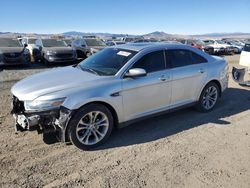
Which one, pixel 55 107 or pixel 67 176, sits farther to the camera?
pixel 55 107

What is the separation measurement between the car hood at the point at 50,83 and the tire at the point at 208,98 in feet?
8.55

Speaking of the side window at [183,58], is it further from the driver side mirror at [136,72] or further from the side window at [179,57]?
the driver side mirror at [136,72]

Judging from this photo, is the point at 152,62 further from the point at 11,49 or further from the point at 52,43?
the point at 52,43

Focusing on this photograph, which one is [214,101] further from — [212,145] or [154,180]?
[154,180]

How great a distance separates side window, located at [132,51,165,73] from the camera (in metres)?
4.77

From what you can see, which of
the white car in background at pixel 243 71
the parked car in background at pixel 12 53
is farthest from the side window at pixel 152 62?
the parked car in background at pixel 12 53

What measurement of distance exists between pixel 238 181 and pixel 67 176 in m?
2.26

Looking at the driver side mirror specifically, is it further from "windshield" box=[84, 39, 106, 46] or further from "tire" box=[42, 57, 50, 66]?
"windshield" box=[84, 39, 106, 46]

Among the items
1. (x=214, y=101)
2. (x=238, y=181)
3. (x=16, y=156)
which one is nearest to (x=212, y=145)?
(x=238, y=181)

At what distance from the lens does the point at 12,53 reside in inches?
525

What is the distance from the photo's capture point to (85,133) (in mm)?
4180

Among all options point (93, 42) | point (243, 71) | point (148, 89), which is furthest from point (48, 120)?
point (93, 42)

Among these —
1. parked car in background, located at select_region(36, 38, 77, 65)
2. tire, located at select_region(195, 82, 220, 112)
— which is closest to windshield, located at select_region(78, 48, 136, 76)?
tire, located at select_region(195, 82, 220, 112)

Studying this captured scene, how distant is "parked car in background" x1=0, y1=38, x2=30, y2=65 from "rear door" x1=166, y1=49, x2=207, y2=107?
10462 millimetres
